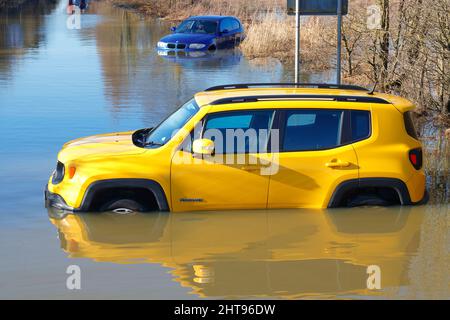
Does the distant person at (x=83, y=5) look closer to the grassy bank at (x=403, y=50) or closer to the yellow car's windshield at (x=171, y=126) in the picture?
the grassy bank at (x=403, y=50)

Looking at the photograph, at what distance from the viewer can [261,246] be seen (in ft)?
31.9

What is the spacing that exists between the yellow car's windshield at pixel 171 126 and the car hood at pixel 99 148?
9.2 inches

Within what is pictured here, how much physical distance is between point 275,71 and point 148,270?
1722 centimetres

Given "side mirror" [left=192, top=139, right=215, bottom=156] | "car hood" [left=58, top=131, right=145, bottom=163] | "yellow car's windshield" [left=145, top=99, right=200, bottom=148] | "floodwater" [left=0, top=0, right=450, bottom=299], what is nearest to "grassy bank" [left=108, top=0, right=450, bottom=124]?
"floodwater" [left=0, top=0, right=450, bottom=299]

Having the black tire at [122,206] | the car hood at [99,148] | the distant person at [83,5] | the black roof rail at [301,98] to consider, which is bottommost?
the black tire at [122,206]

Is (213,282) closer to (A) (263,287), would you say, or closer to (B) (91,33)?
(A) (263,287)

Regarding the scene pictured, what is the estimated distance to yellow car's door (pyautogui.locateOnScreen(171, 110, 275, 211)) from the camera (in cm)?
1031

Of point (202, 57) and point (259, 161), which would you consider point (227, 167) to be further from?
point (202, 57)

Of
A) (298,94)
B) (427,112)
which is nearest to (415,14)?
(427,112)

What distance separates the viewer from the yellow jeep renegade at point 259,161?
10.3m

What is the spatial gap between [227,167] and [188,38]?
19.9 metres

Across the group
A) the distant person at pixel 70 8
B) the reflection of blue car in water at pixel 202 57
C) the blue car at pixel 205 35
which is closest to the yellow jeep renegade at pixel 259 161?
the reflection of blue car in water at pixel 202 57

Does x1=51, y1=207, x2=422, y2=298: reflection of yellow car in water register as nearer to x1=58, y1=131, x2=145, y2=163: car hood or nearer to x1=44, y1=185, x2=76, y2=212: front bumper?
x1=44, y1=185, x2=76, y2=212: front bumper

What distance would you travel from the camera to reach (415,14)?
17.2m
